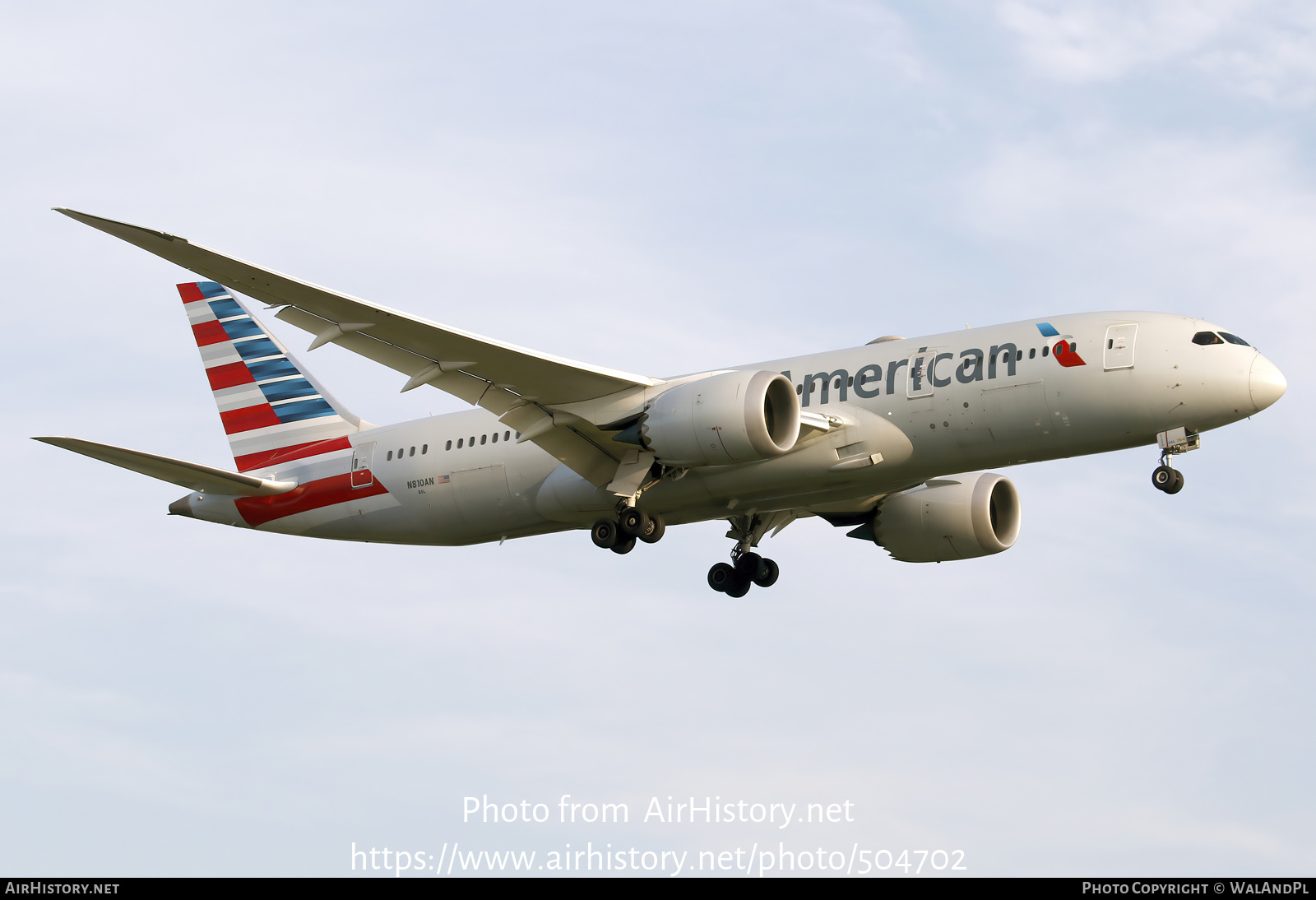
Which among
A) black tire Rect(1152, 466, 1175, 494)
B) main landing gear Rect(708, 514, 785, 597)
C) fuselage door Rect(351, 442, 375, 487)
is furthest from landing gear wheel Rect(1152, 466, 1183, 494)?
fuselage door Rect(351, 442, 375, 487)

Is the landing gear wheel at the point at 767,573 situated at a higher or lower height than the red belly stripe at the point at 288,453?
lower

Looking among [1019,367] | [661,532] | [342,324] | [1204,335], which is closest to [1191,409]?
[1204,335]

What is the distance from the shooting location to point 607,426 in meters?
28.8

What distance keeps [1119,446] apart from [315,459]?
1776cm

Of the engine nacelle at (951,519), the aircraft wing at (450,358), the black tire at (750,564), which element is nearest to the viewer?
the aircraft wing at (450,358)

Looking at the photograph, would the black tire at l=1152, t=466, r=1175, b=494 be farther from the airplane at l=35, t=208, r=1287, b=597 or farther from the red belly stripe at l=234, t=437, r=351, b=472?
the red belly stripe at l=234, t=437, r=351, b=472

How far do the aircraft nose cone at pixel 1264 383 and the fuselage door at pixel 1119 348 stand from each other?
2.06 metres

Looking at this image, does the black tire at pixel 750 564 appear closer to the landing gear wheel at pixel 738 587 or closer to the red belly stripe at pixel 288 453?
the landing gear wheel at pixel 738 587

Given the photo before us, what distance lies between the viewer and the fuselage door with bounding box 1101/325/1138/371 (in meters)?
26.8

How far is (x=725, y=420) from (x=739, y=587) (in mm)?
8141

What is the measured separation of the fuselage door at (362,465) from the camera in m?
33.4

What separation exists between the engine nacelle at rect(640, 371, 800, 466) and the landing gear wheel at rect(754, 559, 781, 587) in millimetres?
6810

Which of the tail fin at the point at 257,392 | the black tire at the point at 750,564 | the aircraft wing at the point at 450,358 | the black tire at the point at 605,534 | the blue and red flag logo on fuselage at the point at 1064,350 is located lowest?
the black tire at the point at 605,534

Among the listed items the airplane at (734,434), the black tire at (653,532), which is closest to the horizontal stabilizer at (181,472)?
the airplane at (734,434)
